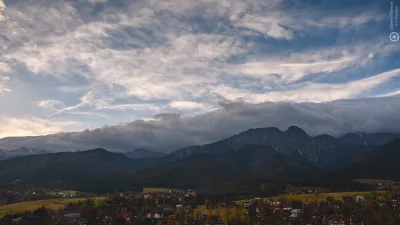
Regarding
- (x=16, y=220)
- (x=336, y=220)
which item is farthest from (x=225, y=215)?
(x=16, y=220)

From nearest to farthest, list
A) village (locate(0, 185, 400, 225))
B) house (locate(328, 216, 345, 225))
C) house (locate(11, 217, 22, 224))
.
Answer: house (locate(328, 216, 345, 225)) → village (locate(0, 185, 400, 225)) → house (locate(11, 217, 22, 224))

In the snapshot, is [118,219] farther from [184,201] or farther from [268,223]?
[184,201]

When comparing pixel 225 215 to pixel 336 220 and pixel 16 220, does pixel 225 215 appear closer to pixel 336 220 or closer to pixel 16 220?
pixel 336 220

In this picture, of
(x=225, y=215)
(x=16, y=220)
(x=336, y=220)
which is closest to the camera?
(x=336, y=220)

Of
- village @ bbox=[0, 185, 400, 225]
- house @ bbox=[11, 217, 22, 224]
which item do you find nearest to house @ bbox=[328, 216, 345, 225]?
village @ bbox=[0, 185, 400, 225]

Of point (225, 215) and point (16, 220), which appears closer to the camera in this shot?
point (16, 220)

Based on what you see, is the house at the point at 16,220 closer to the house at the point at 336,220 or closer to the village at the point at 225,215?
the village at the point at 225,215

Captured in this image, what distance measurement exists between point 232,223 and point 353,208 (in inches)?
1913

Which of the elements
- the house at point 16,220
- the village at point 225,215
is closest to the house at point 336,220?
the village at point 225,215

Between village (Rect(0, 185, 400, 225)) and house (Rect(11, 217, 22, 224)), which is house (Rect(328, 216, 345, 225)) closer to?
village (Rect(0, 185, 400, 225))

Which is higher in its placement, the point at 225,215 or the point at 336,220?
the point at 336,220

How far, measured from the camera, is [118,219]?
392 feet

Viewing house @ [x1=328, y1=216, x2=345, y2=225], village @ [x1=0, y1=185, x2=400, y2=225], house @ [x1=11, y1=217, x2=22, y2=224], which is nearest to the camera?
house @ [x1=328, y1=216, x2=345, y2=225]

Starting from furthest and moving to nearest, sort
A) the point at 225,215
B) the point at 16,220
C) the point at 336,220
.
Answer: the point at 225,215 < the point at 16,220 < the point at 336,220
